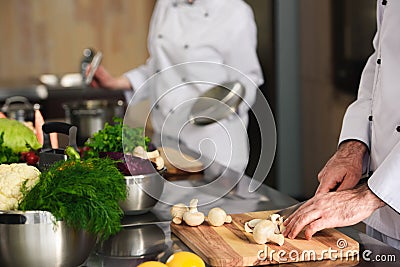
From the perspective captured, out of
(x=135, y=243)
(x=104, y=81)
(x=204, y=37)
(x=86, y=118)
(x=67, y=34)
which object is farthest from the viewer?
(x=67, y=34)

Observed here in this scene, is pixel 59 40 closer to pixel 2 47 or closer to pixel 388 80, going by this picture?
pixel 2 47

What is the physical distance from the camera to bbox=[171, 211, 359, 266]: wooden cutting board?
132cm

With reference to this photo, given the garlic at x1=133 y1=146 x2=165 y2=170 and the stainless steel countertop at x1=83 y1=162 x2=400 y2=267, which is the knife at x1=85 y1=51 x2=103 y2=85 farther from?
the garlic at x1=133 y1=146 x2=165 y2=170

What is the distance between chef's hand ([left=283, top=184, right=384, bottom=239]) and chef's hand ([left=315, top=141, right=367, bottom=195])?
15 cm

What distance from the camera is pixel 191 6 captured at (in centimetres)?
291

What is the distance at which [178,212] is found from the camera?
154 centimetres

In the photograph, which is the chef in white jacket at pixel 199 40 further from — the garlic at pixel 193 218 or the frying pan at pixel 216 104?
the garlic at pixel 193 218

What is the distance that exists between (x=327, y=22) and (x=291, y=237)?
251 centimetres

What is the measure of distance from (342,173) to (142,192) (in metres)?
0.43

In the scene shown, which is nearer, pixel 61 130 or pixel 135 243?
pixel 135 243

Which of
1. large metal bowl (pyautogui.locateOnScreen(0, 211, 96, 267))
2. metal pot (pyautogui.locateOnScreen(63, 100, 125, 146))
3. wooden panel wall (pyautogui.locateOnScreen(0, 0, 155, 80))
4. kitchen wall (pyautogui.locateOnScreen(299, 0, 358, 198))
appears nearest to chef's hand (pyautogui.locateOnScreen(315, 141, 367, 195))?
large metal bowl (pyautogui.locateOnScreen(0, 211, 96, 267))

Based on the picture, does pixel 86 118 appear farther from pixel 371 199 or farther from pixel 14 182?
pixel 371 199

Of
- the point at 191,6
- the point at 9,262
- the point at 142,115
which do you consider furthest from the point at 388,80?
the point at 191,6

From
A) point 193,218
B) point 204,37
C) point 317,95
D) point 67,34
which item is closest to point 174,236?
point 193,218
